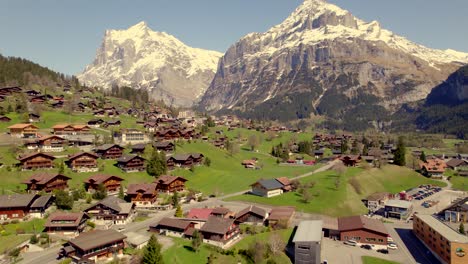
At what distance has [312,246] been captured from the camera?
63.8 m

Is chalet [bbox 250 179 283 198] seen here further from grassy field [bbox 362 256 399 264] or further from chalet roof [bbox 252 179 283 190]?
grassy field [bbox 362 256 399 264]

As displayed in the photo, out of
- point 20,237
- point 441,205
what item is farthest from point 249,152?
point 20,237

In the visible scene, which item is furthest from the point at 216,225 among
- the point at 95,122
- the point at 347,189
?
the point at 95,122

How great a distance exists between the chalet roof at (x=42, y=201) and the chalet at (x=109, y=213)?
798 cm

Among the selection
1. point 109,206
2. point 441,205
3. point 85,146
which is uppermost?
point 85,146

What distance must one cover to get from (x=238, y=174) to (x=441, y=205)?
61.7 meters

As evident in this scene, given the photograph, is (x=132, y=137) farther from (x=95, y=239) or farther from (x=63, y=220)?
(x=95, y=239)

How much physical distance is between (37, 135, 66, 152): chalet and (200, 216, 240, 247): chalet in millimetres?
67376

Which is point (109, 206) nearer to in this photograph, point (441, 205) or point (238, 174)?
point (238, 174)

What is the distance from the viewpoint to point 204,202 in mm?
97688

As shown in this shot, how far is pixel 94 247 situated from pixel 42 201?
27364 mm

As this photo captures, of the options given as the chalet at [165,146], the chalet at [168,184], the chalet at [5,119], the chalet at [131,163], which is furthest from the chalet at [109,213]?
the chalet at [5,119]

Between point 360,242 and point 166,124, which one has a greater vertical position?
point 166,124

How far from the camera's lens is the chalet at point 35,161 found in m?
96.3
